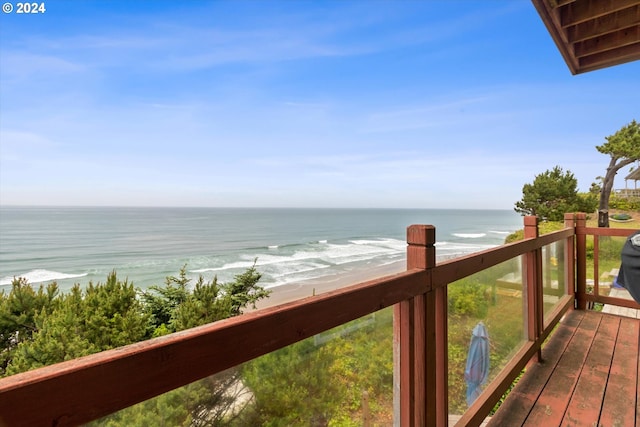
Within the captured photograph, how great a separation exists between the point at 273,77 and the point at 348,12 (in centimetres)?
1141

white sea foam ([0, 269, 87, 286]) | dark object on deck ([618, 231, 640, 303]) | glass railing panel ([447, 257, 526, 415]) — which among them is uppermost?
dark object on deck ([618, 231, 640, 303])

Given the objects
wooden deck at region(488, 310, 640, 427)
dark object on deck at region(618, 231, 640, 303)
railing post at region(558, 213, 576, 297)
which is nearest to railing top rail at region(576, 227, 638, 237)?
railing post at region(558, 213, 576, 297)

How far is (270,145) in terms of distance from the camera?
40938 mm

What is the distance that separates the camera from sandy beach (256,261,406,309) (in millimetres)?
13305

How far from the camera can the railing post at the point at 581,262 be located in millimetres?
3311

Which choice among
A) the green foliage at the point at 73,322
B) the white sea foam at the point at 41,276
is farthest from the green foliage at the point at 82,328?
the white sea foam at the point at 41,276

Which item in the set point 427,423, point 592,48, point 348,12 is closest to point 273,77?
point 348,12

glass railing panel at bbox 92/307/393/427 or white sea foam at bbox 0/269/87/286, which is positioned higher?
glass railing panel at bbox 92/307/393/427

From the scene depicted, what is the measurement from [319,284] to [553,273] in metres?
13.1

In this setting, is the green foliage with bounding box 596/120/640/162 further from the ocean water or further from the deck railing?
the deck railing

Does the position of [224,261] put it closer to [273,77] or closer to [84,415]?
[273,77]

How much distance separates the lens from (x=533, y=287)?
2.28 m

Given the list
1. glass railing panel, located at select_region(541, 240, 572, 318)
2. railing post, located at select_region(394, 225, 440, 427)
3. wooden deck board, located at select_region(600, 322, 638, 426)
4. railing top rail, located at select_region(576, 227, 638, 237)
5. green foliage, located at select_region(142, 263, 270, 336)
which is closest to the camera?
railing post, located at select_region(394, 225, 440, 427)

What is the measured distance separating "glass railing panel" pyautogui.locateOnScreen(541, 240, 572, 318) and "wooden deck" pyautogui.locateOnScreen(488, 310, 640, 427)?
0.32m
